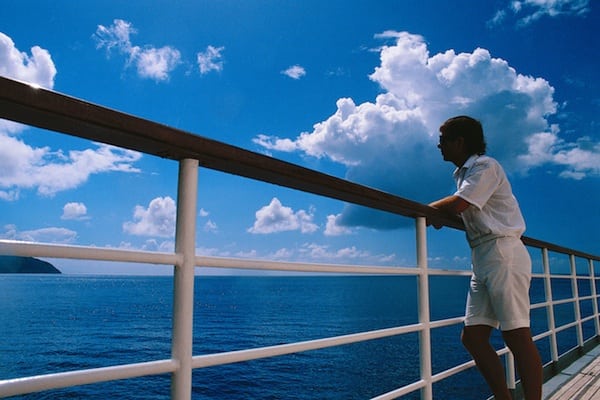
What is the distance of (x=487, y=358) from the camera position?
1.72 meters

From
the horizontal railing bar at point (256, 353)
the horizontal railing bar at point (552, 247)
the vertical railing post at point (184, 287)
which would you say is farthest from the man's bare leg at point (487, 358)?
the vertical railing post at point (184, 287)

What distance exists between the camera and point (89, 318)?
54969 millimetres

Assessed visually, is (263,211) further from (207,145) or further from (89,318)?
(207,145)

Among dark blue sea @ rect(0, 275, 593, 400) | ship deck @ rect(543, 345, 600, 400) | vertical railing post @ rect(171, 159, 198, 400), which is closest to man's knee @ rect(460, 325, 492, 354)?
ship deck @ rect(543, 345, 600, 400)

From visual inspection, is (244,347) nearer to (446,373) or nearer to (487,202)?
(446,373)

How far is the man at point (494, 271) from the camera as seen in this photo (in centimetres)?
157

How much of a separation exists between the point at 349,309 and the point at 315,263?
5793cm

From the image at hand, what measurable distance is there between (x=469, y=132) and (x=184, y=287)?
1435mm

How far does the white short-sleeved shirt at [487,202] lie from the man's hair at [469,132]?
9 centimetres

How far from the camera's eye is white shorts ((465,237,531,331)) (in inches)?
61.3

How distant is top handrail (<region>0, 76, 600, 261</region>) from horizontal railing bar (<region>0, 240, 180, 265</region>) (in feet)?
0.63

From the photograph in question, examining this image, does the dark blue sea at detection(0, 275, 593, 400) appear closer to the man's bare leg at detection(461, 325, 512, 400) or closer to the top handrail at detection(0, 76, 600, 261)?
the man's bare leg at detection(461, 325, 512, 400)

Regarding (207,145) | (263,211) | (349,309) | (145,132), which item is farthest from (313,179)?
(263,211)

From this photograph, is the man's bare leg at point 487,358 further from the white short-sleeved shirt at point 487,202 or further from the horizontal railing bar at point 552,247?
the horizontal railing bar at point 552,247
